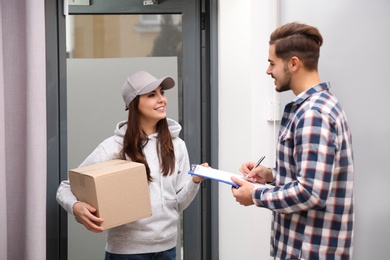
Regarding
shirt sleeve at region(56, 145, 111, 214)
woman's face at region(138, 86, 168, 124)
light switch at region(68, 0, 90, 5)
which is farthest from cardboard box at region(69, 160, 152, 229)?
light switch at region(68, 0, 90, 5)

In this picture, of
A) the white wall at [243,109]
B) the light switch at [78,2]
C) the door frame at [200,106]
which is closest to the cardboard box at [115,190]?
the white wall at [243,109]

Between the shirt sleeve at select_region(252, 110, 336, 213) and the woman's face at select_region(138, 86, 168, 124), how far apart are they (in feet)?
2.36

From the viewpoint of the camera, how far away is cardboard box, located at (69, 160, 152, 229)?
1618 mm

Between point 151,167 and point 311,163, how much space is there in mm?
776

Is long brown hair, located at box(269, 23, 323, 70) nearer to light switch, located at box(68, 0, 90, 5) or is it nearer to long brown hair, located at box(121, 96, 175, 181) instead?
long brown hair, located at box(121, 96, 175, 181)

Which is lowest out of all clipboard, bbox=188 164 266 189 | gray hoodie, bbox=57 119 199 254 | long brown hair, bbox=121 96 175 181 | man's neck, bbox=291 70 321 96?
gray hoodie, bbox=57 119 199 254

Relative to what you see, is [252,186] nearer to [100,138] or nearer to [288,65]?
[288,65]

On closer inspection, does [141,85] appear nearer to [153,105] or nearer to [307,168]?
[153,105]

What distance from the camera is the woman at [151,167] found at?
1821 millimetres

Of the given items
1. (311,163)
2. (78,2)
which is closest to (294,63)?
(311,163)

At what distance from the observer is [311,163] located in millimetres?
1282

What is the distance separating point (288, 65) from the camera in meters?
1.47

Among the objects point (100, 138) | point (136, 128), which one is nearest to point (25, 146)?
point (136, 128)

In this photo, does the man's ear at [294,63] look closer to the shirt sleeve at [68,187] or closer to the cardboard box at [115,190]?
the cardboard box at [115,190]
